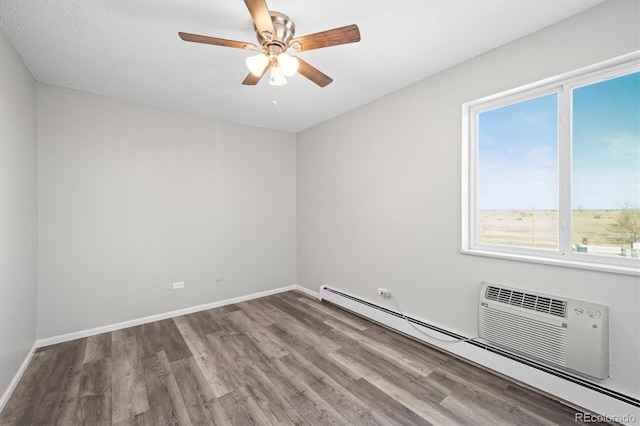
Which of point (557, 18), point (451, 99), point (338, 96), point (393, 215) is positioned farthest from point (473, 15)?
point (393, 215)

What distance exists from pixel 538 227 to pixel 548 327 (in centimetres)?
74

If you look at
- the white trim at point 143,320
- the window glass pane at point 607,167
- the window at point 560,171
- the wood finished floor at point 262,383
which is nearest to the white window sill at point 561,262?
the window at point 560,171

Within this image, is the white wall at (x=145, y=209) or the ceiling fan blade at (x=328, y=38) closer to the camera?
the ceiling fan blade at (x=328, y=38)

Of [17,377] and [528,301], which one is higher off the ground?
[528,301]

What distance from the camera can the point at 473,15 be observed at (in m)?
1.78

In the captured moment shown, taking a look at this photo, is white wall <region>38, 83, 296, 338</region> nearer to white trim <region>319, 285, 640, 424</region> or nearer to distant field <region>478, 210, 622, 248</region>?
→ white trim <region>319, 285, 640, 424</region>

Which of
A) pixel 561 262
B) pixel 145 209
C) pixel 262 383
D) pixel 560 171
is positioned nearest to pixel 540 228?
pixel 561 262

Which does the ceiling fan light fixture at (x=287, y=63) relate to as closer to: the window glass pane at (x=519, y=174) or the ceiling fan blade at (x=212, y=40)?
the ceiling fan blade at (x=212, y=40)

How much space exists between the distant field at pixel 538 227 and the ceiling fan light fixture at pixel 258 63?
2.20 meters

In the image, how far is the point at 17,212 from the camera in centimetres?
211

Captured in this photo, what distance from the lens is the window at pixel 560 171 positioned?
5.61ft

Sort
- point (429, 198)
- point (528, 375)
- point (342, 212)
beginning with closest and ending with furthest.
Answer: point (528, 375), point (429, 198), point (342, 212)

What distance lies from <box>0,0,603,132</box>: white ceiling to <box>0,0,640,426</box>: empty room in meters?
0.02

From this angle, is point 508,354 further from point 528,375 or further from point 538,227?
point 538,227
